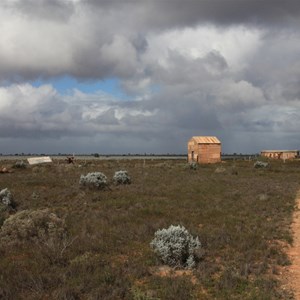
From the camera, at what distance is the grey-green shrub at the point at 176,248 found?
10.2 meters

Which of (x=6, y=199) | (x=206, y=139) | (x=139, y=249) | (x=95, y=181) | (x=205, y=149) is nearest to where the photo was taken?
(x=139, y=249)

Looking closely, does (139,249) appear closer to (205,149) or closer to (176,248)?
(176,248)

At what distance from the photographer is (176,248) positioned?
34.1 ft

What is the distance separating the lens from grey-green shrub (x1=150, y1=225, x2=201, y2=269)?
10242 millimetres

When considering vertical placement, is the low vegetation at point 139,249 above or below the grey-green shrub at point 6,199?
Result: below

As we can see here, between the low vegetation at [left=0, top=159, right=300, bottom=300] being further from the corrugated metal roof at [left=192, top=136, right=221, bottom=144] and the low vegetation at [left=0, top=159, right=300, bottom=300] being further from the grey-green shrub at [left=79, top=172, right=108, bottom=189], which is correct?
the corrugated metal roof at [left=192, top=136, right=221, bottom=144]

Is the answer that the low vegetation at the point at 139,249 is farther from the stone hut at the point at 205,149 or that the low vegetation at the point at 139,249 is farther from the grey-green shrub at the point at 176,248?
the stone hut at the point at 205,149

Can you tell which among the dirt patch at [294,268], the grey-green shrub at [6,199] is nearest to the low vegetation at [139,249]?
the dirt patch at [294,268]

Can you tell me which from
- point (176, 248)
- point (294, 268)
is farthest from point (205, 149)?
point (176, 248)

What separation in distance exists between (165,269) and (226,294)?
7.00ft

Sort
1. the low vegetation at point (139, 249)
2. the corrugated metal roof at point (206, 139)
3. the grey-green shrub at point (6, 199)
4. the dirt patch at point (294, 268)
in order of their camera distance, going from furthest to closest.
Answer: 1. the corrugated metal roof at point (206, 139)
2. the grey-green shrub at point (6, 199)
3. the dirt patch at point (294, 268)
4. the low vegetation at point (139, 249)

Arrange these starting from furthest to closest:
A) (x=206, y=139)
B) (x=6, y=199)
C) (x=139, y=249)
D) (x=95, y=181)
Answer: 1. (x=206, y=139)
2. (x=95, y=181)
3. (x=6, y=199)
4. (x=139, y=249)

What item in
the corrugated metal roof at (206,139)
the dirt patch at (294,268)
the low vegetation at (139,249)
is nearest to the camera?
the low vegetation at (139,249)

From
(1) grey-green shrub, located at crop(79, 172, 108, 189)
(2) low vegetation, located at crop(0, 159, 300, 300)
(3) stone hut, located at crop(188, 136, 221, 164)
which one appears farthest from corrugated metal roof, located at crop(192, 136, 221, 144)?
(2) low vegetation, located at crop(0, 159, 300, 300)
